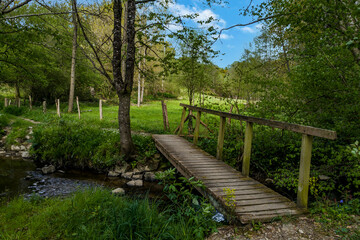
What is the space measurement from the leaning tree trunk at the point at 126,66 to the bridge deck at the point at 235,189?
1.89 metres

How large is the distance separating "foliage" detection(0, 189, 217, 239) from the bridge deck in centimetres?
73

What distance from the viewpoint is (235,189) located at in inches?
159

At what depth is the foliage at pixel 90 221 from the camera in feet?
10.4

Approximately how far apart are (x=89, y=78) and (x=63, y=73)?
325cm

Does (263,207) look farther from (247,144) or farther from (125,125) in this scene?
(125,125)

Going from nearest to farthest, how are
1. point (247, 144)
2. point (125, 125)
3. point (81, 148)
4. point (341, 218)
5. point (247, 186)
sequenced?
point (341, 218) → point (247, 186) → point (247, 144) → point (125, 125) → point (81, 148)

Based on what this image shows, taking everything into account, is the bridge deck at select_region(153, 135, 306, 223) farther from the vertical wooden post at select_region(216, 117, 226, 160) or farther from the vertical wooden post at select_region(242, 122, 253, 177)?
the vertical wooden post at select_region(216, 117, 226, 160)

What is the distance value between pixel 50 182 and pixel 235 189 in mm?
5880

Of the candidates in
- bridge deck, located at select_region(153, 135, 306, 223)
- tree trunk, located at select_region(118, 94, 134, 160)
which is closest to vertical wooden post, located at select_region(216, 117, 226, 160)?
bridge deck, located at select_region(153, 135, 306, 223)

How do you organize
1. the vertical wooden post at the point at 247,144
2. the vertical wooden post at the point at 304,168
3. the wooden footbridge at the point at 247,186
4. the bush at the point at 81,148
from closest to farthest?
the wooden footbridge at the point at 247,186 → the vertical wooden post at the point at 304,168 → the vertical wooden post at the point at 247,144 → the bush at the point at 81,148

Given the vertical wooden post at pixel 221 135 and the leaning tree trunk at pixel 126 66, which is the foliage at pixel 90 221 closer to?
the vertical wooden post at pixel 221 135

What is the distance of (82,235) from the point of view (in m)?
3.17

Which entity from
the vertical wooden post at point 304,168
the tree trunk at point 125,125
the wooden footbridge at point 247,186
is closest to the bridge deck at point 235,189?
the wooden footbridge at point 247,186

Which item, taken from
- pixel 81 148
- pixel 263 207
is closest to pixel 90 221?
pixel 263 207
